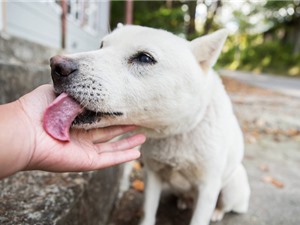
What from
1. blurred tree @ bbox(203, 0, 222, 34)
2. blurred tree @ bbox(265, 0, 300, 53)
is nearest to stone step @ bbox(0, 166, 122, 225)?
blurred tree @ bbox(203, 0, 222, 34)

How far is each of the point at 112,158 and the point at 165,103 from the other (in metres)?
0.40

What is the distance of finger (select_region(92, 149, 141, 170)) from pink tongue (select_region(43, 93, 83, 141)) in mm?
211

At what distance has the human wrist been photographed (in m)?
1.24

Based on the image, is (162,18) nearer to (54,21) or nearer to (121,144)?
(54,21)

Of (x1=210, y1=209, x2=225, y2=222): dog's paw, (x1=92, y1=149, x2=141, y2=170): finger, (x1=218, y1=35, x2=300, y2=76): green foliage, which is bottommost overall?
(x1=218, y1=35, x2=300, y2=76): green foliage

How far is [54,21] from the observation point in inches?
238

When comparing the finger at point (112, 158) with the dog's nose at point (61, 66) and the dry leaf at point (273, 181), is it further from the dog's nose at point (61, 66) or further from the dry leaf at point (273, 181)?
the dry leaf at point (273, 181)

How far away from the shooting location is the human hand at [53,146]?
134cm

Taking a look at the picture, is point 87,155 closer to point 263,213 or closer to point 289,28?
point 263,213

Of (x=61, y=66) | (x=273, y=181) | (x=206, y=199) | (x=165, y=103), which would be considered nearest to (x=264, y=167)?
(x=273, y=181)

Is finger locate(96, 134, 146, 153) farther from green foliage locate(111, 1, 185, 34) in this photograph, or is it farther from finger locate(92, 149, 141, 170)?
green foliage locate(111, 1, 185, 34)

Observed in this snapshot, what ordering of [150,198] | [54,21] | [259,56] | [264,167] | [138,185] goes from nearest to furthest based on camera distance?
[150,198] < [138,185] < [264,167] < [54,21] < [259,56]

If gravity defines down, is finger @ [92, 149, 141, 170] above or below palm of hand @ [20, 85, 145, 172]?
below

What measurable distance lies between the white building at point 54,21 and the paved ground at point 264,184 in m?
2.12
